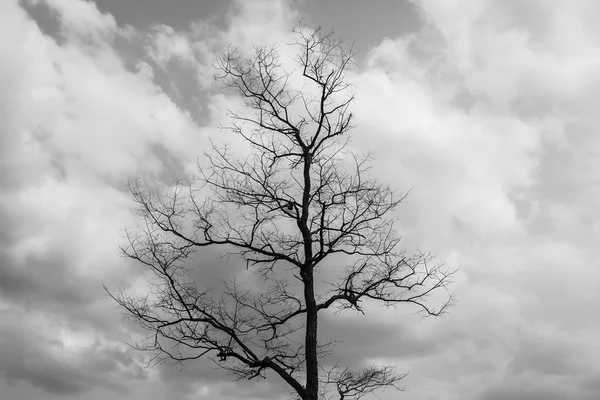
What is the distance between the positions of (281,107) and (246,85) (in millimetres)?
1058

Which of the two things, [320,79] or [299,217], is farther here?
[320,79]

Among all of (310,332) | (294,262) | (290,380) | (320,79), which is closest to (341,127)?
(320,79)

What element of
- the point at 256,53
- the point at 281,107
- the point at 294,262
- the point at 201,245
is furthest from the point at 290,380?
the point at 256,53

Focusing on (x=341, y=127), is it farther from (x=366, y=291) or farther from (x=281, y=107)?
(x=366, y=291)

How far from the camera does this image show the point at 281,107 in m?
15.2

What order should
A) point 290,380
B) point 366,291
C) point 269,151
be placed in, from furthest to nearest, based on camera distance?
point 269,151, point 366,291, point 290,380

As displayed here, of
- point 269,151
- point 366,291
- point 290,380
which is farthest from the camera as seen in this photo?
point 269,151

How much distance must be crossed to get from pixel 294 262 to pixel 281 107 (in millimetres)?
3823

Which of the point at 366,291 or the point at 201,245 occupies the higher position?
the point at 201,245

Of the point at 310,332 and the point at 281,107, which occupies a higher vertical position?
the point at 281,107

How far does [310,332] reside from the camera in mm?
13398

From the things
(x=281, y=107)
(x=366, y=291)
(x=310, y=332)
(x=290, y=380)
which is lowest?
(x=290, y=380)

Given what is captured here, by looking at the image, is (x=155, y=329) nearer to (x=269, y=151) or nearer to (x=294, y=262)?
(x=294, y=262)

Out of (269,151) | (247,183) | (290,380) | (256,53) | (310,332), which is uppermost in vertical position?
(256,53)
